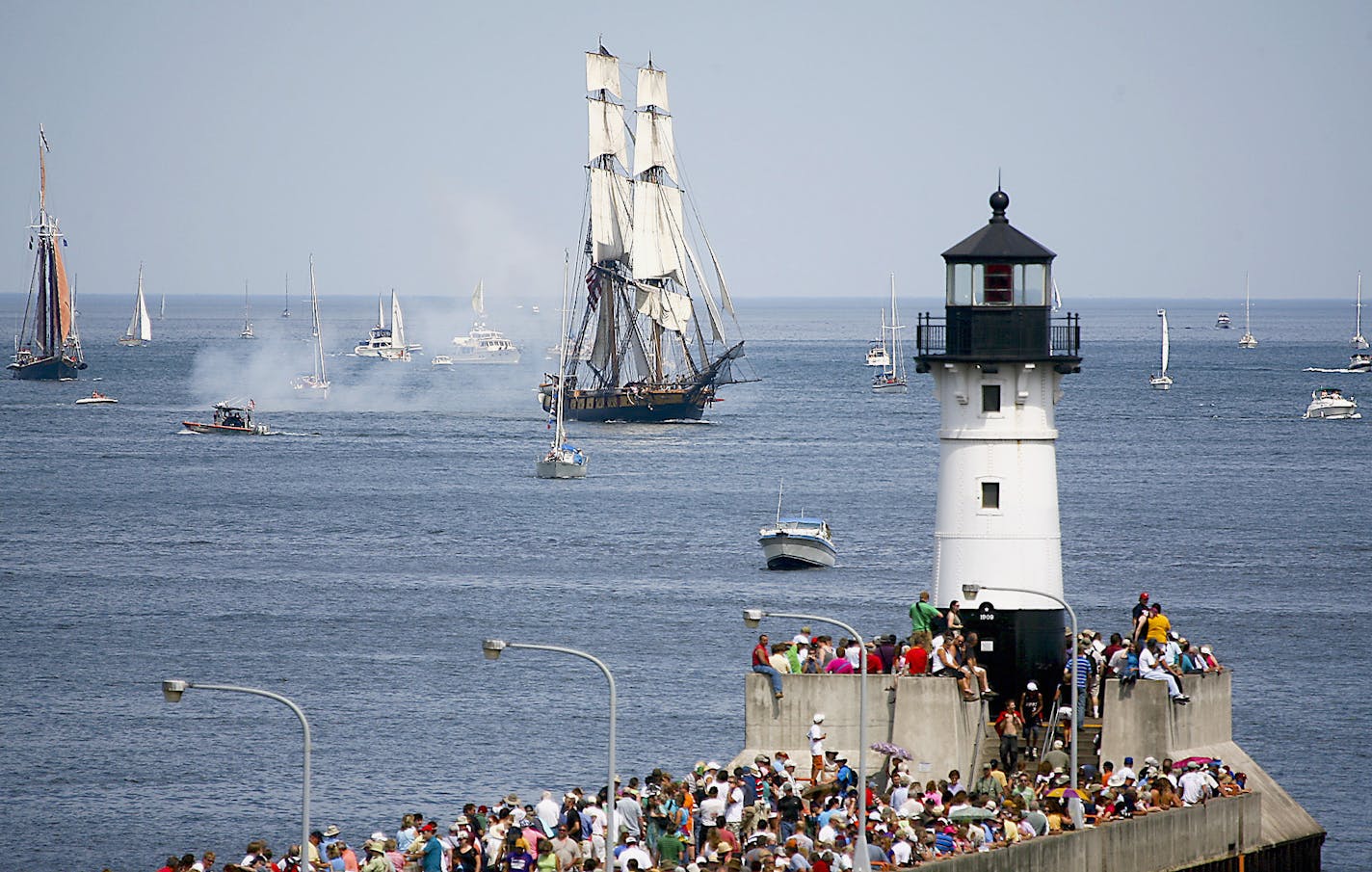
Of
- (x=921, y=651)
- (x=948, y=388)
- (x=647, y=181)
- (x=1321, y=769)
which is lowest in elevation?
(x=1321, y=769)

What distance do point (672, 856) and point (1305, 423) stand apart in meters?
129

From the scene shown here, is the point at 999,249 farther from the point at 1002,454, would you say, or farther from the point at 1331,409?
the point at 1331,409

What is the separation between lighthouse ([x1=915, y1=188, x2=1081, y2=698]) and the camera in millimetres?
29938

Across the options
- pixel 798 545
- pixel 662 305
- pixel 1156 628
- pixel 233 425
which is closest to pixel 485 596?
pixel 798 545

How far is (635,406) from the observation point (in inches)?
6088

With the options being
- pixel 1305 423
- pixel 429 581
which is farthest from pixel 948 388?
pixel 1305 423

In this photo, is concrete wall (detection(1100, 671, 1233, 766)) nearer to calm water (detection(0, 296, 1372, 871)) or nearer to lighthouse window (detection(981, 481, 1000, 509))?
lighthouse window (detection(981, 481, 1000, 509))

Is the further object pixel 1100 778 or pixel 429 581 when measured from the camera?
pixel 429 581

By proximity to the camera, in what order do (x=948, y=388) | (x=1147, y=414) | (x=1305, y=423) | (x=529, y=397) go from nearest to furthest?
(x=948, y=388), (x=1305, y=423), (x=1147, y=414), (x=529, y=397)

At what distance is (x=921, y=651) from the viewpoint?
28.8m

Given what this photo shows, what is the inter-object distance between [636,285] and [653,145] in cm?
1371

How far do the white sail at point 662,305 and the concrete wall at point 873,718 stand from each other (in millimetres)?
127272

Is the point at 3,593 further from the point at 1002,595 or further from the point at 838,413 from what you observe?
the point at 838,413

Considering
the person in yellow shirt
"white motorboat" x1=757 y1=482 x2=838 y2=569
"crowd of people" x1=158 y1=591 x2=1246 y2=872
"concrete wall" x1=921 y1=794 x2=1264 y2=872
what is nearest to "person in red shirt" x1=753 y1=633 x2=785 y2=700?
"crowd of people" x1=158 y1=591 x2=1246 y2=872
